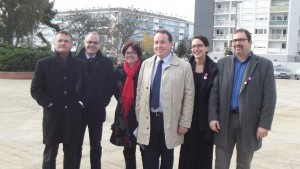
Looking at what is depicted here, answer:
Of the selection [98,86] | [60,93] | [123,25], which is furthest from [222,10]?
[60,93]

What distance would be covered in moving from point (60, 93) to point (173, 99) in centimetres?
135

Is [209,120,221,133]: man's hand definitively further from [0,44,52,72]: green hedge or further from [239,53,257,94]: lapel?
[0,44,52,72]: green hedge

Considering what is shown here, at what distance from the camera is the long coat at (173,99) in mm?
4000

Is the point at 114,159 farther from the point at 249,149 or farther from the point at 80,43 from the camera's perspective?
the point at 80,43

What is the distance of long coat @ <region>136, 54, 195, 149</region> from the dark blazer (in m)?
0.17

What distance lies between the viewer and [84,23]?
4369cm

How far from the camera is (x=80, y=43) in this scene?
42094 mm

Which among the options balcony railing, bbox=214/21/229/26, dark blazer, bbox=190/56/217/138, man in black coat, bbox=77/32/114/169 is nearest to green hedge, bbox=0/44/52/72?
man in black coat, bbox=77/32/114/169

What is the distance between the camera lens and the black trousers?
13.5 ft

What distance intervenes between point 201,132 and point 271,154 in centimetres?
285

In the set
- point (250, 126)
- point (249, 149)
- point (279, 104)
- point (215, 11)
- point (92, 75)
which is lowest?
point (279, 104)

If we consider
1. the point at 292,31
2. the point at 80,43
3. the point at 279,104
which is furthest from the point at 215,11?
the point at 279,104

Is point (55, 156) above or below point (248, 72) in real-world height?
below

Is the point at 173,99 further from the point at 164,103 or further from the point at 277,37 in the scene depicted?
the point at 277,37
